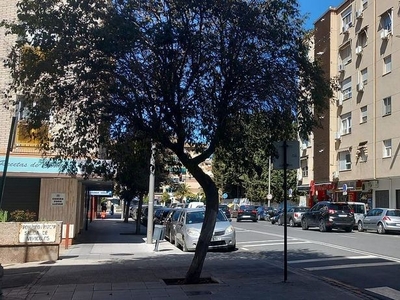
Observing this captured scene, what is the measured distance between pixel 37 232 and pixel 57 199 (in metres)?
4.34

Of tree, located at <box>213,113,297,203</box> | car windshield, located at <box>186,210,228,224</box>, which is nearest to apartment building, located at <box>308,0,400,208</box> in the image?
car windshield, located at <box>186,210,228,224</box>

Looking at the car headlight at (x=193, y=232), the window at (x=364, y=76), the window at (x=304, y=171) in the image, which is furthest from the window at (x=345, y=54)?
the car headlight at (x=193, y=232)

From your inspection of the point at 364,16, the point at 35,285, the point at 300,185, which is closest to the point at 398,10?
the point at 364,16

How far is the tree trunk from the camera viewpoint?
10.6m

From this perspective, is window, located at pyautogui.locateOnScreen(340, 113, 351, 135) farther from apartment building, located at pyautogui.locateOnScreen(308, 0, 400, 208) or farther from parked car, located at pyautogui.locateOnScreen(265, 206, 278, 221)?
parked car, located at pyautogui.locateOnScreen(265, 206, 278, 221)

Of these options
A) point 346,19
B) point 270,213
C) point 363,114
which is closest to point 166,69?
point 363,114

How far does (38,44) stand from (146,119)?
8.32 ft

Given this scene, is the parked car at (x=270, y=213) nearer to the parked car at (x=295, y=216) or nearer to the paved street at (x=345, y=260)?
the parked car at (x=295, y=216)

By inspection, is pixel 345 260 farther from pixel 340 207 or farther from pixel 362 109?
pixel 362 109

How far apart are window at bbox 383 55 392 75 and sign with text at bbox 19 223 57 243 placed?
28.5 m

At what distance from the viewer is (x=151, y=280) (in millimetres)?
10852

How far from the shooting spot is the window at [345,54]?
4275 centimetres

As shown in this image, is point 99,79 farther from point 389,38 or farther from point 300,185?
point 300,185

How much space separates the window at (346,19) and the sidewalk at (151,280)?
105 feet
